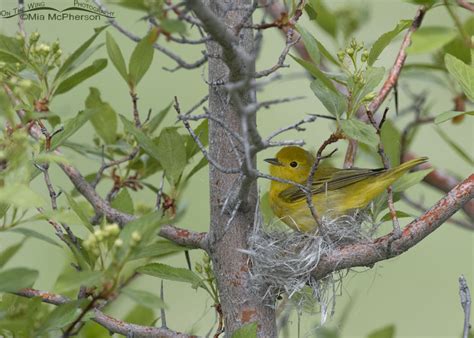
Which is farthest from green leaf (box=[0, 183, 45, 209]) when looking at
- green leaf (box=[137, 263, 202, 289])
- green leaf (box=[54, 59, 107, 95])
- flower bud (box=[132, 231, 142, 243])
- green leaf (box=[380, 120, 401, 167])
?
green leaf (box=[380, 120, 401, 167])

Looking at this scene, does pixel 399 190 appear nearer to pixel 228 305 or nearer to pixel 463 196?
pixel 463 196

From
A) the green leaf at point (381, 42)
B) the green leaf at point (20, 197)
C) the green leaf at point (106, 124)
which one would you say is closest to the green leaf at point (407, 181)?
the green leaf at point (381, 42)

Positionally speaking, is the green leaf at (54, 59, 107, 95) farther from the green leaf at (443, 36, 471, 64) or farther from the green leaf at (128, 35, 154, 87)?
the green leaf at (443, 36, 471, 64)

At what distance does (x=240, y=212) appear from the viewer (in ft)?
8.20

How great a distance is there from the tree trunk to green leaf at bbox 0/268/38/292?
786 millimetres

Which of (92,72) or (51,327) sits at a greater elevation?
(92,72)

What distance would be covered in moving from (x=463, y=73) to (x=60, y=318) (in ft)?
3.99

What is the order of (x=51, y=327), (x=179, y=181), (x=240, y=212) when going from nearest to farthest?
(x=51, y=327) < (x=240, y=212) < (x=179, y=181)

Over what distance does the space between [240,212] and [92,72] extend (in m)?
0.66

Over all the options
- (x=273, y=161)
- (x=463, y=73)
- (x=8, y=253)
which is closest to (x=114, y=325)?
(x=8, y=253)

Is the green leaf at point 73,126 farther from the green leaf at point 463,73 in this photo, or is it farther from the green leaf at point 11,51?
the green leaf at point 463,73

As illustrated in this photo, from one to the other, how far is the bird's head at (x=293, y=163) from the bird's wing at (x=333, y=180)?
1.00 feet

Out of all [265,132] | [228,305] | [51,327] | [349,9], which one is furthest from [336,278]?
[265,132]

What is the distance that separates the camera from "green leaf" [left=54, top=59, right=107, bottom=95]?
259cm
